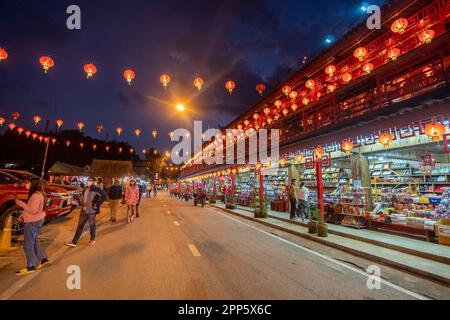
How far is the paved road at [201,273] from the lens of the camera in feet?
13.7

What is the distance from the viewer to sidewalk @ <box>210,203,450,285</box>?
5.59 metres

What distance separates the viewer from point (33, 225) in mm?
5332

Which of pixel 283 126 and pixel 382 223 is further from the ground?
pixel 283 126

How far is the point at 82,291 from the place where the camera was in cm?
415

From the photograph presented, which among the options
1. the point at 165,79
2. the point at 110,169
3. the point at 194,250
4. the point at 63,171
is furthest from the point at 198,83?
the point at 110,169

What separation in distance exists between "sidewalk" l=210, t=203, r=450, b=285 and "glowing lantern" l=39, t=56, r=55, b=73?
12.4m

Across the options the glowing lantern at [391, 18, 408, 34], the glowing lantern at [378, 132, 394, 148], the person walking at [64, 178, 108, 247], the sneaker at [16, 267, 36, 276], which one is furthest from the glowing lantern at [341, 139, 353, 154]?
the sneaker at [16, 267, 36, 276]

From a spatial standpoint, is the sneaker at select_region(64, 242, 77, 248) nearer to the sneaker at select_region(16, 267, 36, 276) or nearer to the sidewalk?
the sneaker at select_region(16, 267, 36, 276)

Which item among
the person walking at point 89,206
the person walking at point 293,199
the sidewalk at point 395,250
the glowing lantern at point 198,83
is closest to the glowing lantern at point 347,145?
the sidewalk at point 395,250

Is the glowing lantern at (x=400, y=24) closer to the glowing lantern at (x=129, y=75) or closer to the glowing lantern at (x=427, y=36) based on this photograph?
the glowing lantern at (x=427, y=36)

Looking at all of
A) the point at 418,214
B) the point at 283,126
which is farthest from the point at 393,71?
the point at 283,126
